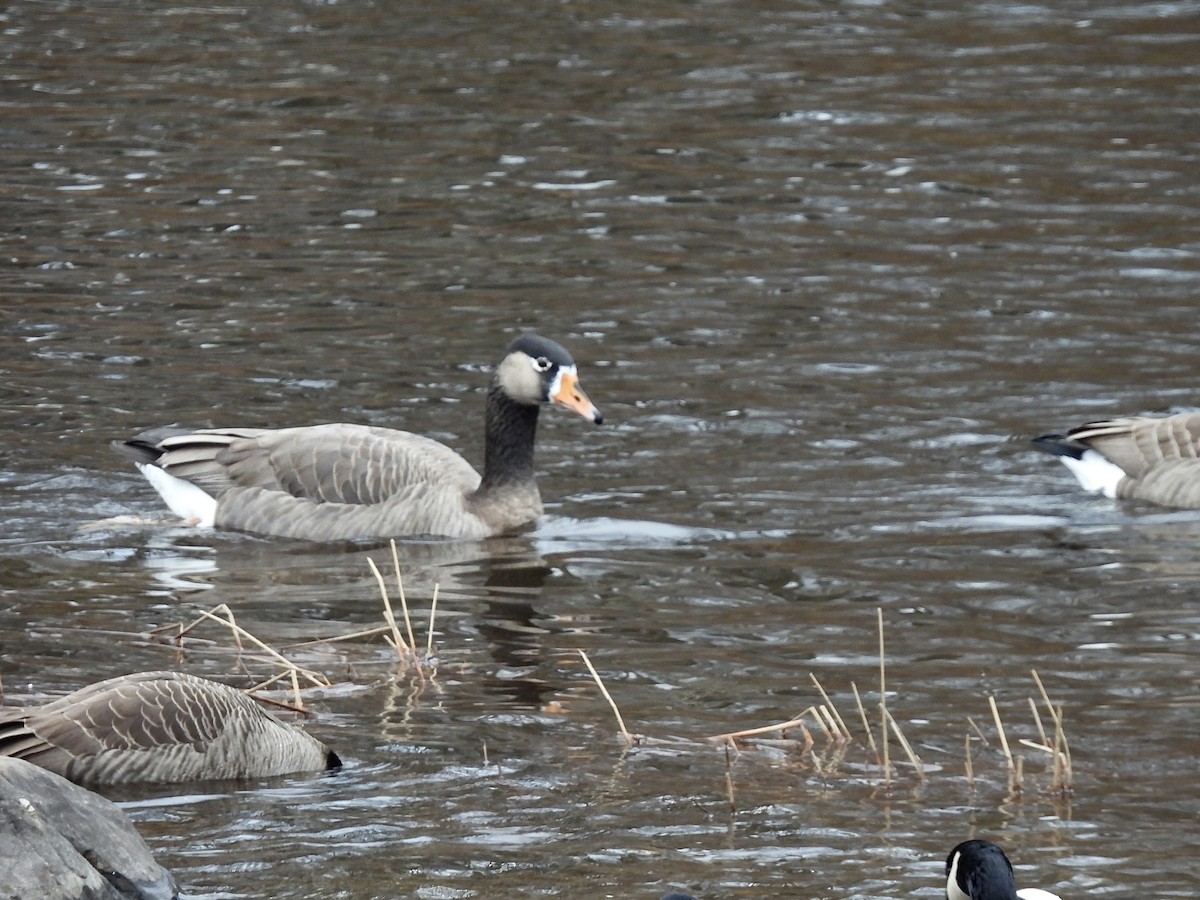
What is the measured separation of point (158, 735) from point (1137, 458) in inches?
306

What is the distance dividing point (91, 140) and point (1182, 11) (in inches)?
544

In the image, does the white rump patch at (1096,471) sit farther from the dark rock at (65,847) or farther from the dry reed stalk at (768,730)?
the dark rock at (65,847)

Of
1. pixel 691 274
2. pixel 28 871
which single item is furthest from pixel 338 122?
pixel 28 871

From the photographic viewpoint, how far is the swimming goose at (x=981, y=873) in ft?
22.3

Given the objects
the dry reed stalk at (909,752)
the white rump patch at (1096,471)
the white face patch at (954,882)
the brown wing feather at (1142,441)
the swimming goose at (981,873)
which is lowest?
the white rump patch at (1096,471)

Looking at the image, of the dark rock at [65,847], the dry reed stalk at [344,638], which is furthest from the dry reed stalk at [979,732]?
the dark rock at [65,847]

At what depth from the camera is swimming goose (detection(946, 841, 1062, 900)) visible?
6.80 metres

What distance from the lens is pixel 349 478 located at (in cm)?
1438

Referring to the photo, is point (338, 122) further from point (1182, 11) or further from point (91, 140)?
point (1182, 11)

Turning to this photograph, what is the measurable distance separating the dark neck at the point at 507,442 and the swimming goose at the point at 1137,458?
325cm

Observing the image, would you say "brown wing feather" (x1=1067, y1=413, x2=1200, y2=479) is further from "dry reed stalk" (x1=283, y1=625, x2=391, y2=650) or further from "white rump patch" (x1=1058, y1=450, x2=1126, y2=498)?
"dry reed stalk" (x1=283, y1=625, x2=391, y2=650)

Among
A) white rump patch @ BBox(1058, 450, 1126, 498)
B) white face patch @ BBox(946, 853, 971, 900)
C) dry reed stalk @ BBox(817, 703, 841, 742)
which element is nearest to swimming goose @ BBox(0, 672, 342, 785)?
dry reed stalk @ BBox(817, 703, 841, 742)

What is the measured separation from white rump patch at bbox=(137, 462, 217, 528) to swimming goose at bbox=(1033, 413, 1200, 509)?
5296mm

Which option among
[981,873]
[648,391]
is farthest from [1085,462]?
[981,873]
